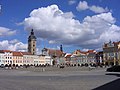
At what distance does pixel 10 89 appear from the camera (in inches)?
617

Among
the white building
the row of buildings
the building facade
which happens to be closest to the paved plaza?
the building facade

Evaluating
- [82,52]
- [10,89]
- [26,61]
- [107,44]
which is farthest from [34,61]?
[10,89]

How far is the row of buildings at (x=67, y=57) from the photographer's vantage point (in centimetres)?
14488

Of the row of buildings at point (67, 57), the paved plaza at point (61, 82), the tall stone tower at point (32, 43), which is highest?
the tall stone tower at point (32, 43)

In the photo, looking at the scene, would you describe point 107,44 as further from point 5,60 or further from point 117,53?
point 5,60

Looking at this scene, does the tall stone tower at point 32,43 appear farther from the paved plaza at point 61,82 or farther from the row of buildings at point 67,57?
the paved plaza at point 61,82

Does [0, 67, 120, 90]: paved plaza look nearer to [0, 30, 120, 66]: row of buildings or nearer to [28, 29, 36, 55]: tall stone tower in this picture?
[0, 30, 120, 66]: row of buildings

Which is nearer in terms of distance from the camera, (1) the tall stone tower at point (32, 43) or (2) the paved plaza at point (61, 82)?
(2) the paved plaza at point (61, 82)

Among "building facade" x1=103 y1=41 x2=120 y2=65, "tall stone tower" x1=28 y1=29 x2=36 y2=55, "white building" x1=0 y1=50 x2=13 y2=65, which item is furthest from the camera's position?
"tall stone tower" x1=28 y1=29 x2=36 y2=55

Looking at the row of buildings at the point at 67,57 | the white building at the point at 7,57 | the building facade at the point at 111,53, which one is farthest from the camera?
the white building at the point at 7,57

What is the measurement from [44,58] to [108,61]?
62902 mm

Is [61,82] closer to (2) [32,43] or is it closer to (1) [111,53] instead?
(1) [111,53]

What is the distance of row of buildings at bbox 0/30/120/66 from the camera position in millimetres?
144875

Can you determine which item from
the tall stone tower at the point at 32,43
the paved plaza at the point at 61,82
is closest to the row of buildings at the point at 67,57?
the tall stone tower at the point at 32,43
